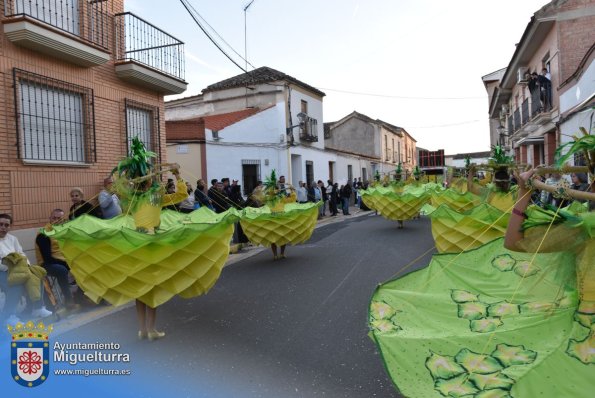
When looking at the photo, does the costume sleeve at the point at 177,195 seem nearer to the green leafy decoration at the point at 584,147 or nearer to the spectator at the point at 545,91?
the green leafy decoration at the point at 584,147

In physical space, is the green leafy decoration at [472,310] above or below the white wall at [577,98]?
below

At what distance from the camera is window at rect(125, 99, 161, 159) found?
1161cm

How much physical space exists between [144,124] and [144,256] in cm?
851

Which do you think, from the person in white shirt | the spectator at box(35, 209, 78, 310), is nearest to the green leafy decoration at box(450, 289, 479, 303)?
the person in white shirt

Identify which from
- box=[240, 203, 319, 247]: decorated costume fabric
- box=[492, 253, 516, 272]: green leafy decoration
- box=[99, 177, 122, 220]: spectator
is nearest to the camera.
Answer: box=[492, 253, 516, 272]: green leafy decoration

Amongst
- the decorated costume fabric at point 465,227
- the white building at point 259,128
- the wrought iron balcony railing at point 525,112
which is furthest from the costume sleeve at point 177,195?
the wrought iron balcony railing at point 525,112

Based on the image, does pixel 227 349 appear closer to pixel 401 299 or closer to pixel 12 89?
pixel 401 299

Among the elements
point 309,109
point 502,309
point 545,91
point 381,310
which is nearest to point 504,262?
point 502,309

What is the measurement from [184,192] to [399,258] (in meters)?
4.98

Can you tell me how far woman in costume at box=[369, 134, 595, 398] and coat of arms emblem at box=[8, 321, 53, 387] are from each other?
90.8 inches

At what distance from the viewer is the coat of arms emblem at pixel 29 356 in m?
3.31

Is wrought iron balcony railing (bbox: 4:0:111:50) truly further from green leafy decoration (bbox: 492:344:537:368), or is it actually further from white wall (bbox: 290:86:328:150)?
white wall (bbox: 290:86:328:150)

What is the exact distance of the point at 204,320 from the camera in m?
5.65

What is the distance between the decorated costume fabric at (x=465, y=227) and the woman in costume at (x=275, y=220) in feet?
9.62
